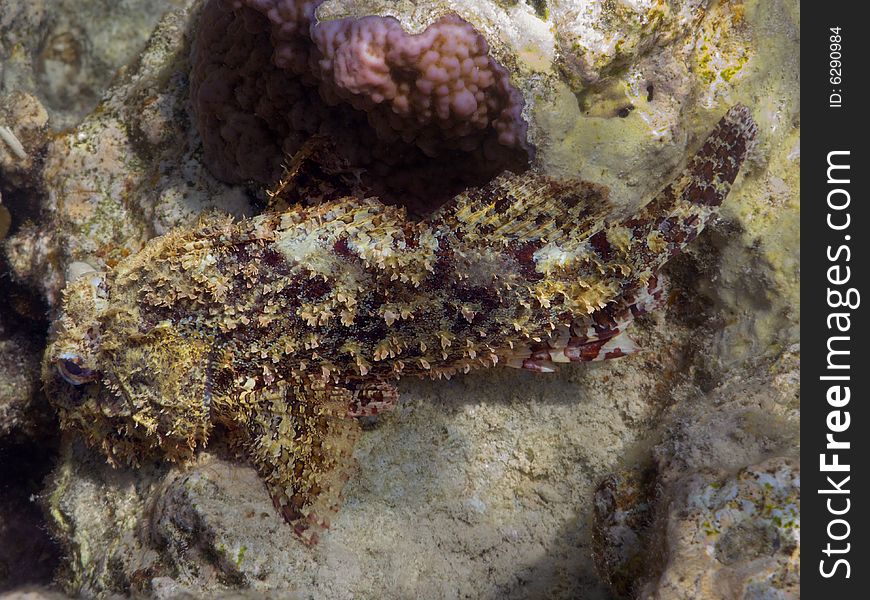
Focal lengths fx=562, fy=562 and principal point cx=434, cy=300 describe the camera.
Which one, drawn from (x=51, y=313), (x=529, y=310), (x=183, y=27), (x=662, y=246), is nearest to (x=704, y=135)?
(x=662, y=246)

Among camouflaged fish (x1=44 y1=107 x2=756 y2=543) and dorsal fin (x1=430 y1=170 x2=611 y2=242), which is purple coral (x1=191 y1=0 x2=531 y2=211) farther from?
camouflaged fish (x1=44 y1=107 x2=756 y2=543)

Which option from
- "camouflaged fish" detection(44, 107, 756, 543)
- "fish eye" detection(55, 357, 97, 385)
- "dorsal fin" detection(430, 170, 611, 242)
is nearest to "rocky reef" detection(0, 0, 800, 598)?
"dorsal fin" detection(430, 170, 611, 242)

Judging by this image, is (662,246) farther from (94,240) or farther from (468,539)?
(94,240)

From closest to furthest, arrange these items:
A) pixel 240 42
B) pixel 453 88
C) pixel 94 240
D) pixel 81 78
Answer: pixel 453 88 → pixel 240 42 → pixel 94 240 → pixel 81 78

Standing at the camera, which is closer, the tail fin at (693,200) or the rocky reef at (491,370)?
the rocky reef at (491,370)

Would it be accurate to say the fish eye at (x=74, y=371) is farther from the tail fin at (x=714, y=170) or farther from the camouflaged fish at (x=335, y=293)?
the tail fin at (x=714, y=170)

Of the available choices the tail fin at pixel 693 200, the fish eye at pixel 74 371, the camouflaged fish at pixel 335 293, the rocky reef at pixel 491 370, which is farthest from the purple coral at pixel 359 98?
the fish eye at pixel 74 371
